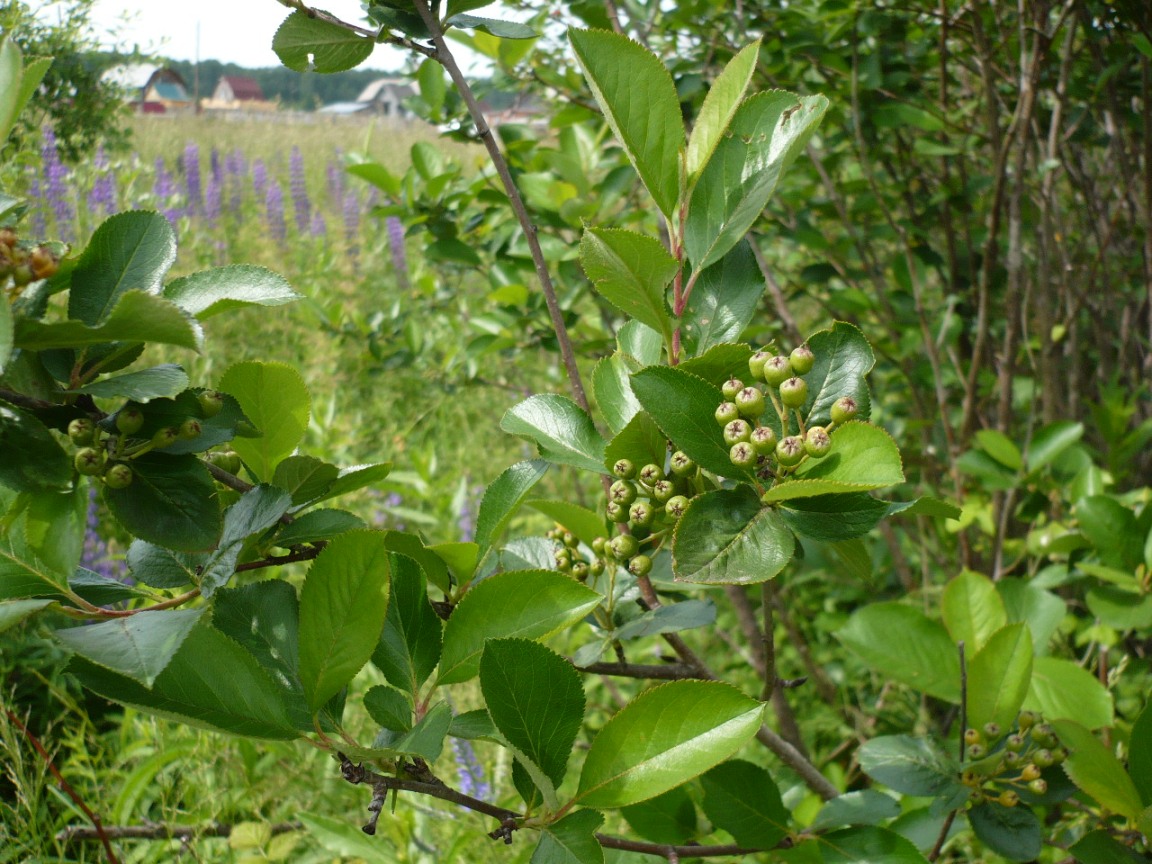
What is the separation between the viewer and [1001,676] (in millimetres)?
730

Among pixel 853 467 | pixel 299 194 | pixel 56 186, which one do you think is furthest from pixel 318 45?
pixel 299 194

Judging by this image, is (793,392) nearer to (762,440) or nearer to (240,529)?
(762,440)

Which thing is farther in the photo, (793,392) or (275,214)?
(275,214)

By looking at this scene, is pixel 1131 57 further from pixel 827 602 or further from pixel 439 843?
pixel 439 843

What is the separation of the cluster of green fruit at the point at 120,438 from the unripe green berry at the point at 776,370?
29 cm

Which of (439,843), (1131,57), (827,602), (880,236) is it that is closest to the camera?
(439,843)

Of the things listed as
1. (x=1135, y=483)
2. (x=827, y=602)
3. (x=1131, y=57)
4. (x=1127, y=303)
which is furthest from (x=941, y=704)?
(x=1131, y=57)

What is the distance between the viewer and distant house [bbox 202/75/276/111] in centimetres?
864

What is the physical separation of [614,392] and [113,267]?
0.31 metres

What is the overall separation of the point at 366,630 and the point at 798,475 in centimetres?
24

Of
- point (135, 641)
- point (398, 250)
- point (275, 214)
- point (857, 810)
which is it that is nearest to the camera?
point (135, 641)

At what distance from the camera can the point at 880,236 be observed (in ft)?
5.61

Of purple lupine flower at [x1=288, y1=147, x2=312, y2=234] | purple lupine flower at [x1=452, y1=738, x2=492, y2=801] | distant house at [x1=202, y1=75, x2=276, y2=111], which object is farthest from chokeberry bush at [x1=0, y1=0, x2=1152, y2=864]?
distant house at [x1=202, y1=75, x2=276, y2=111]

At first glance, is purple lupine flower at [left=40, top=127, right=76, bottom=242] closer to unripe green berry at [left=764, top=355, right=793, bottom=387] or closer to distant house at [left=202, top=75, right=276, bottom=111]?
unripe green berry at [left=764, top=355, right=793, bottom=387]
